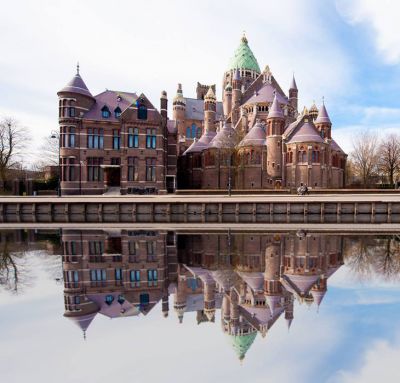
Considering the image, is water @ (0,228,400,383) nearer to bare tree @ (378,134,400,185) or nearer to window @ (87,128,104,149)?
window @ (87,128,104,149)

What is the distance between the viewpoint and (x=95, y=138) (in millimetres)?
51875

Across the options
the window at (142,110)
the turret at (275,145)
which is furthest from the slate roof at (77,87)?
the turret at (275,145)

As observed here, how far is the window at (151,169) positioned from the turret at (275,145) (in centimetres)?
2116

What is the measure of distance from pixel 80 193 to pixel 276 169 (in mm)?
34343

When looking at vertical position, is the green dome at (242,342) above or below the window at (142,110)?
below

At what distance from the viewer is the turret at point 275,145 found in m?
58.0

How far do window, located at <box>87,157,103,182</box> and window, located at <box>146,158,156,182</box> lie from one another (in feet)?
24.6

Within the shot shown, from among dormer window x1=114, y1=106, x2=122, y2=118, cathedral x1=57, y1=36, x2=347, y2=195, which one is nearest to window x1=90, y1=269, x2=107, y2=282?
cathedral x1=57, y1=36, x2=347, y2=195

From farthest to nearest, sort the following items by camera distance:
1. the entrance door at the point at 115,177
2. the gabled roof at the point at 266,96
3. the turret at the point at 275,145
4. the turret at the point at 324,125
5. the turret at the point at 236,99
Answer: the turret at the point at 236,99 < the gabled roof at the point at 266,96 < the turret at the point at 324,125 < the turret at the point at 275,145 < the entrance door at the point at 115,177

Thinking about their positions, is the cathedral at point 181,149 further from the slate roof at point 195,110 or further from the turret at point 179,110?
the slate roof at point 195,110

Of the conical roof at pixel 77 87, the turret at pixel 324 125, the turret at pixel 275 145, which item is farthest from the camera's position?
the turret at pixel 324 125

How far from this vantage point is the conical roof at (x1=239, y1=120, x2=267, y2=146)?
59031mm

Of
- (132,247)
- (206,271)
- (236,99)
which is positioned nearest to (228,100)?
(236,99)

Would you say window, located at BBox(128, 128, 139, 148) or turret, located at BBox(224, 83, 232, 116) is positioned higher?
turret, located at BBox(224, 83, 232, 116)
